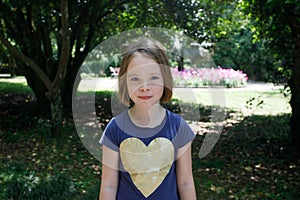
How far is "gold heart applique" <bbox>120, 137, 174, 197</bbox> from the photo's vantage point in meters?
1.69

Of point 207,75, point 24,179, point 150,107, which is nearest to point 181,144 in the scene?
point 150,107

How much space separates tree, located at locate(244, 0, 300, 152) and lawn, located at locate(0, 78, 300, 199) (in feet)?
2.10

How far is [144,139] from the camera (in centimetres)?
171

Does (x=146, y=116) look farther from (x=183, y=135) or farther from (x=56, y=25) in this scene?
(x=56, y=25)

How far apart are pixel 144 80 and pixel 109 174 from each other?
0.48 metres

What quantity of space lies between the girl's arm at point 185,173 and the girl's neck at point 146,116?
0.59 feet

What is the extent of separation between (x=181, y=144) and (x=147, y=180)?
0.76ft

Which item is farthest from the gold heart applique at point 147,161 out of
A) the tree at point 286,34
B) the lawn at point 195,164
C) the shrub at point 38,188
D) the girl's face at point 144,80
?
the tree at point 286,34

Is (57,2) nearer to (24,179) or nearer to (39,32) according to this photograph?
(39,32)

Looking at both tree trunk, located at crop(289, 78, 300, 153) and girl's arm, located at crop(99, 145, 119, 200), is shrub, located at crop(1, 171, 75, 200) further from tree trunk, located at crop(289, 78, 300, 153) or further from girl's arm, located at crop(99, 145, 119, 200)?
tree trunk, located at crop(289, 78, 300, 153)

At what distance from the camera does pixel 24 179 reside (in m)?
4.42

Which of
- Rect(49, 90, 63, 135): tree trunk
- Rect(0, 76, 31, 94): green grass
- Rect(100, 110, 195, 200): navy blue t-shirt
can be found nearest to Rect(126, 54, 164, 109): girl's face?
Rect(100, 110, 195, 200): navy blue t-shirt

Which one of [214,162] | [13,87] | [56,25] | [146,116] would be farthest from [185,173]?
[13,87]

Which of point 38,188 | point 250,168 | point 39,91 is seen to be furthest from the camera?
point 39,91
